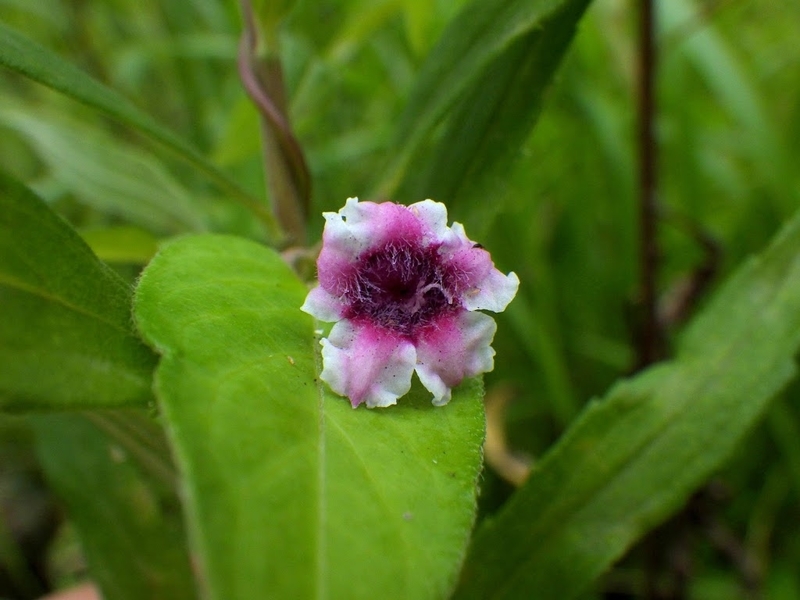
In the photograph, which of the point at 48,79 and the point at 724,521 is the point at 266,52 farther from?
the point at 724,521

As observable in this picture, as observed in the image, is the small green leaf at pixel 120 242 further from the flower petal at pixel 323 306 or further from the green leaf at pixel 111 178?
the flower petal at pixel 323 306

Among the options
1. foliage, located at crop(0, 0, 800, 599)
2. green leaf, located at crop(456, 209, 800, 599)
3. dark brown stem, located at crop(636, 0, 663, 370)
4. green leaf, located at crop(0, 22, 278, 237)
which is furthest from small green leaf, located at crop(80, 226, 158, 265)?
dark brown stem, located at crop(636, 0, 663, 370)

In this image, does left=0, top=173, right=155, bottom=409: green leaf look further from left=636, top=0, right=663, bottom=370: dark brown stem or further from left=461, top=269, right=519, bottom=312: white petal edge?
left=636, top=0, right=663, bottom=370: dark brown stem

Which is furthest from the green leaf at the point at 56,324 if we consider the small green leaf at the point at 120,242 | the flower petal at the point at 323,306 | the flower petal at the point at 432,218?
the small green leaf at the point at 120,242


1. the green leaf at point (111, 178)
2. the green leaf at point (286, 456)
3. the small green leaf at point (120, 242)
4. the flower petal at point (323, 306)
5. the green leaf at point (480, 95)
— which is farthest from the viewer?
the green leaf at point (111, 178)

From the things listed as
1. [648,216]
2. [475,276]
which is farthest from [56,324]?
[648,216]
